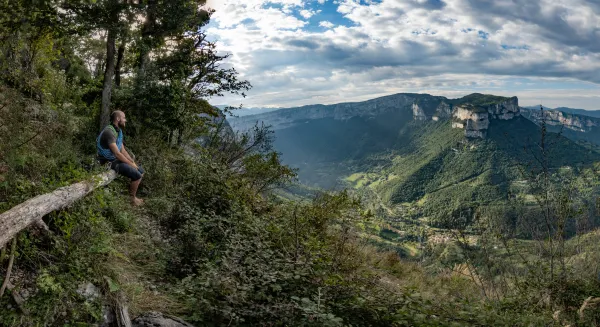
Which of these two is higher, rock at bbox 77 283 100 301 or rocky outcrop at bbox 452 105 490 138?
rocky outcrop at bbox 452 105 490 138

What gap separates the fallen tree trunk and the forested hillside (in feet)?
0.52

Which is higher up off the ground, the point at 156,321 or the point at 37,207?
the point at 37,207

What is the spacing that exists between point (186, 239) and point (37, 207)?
2690 mm

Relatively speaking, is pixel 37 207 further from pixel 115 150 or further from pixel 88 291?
pixel 115 150

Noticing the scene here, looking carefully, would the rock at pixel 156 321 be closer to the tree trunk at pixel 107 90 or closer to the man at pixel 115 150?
the man at pixel 115 150

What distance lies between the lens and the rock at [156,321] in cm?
378

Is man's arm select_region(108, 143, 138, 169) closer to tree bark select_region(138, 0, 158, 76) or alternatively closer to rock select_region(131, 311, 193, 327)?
rock select_region(131, 311, 193, 327)

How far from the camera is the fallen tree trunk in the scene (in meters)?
3.45

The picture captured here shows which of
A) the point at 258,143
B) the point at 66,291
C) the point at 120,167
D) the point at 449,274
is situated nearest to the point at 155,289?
the point at 66,291

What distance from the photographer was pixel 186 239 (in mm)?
6270

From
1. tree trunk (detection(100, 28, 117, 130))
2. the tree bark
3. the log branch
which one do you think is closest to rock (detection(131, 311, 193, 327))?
the log branch

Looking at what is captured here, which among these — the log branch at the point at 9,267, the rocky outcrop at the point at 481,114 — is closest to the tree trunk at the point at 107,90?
the log branch at the point at 9,267

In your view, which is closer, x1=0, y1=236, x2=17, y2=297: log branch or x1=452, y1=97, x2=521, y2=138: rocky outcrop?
x1=0, y1=236, x2=17, y2=297: log branch

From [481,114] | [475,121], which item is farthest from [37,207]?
[481,114]
